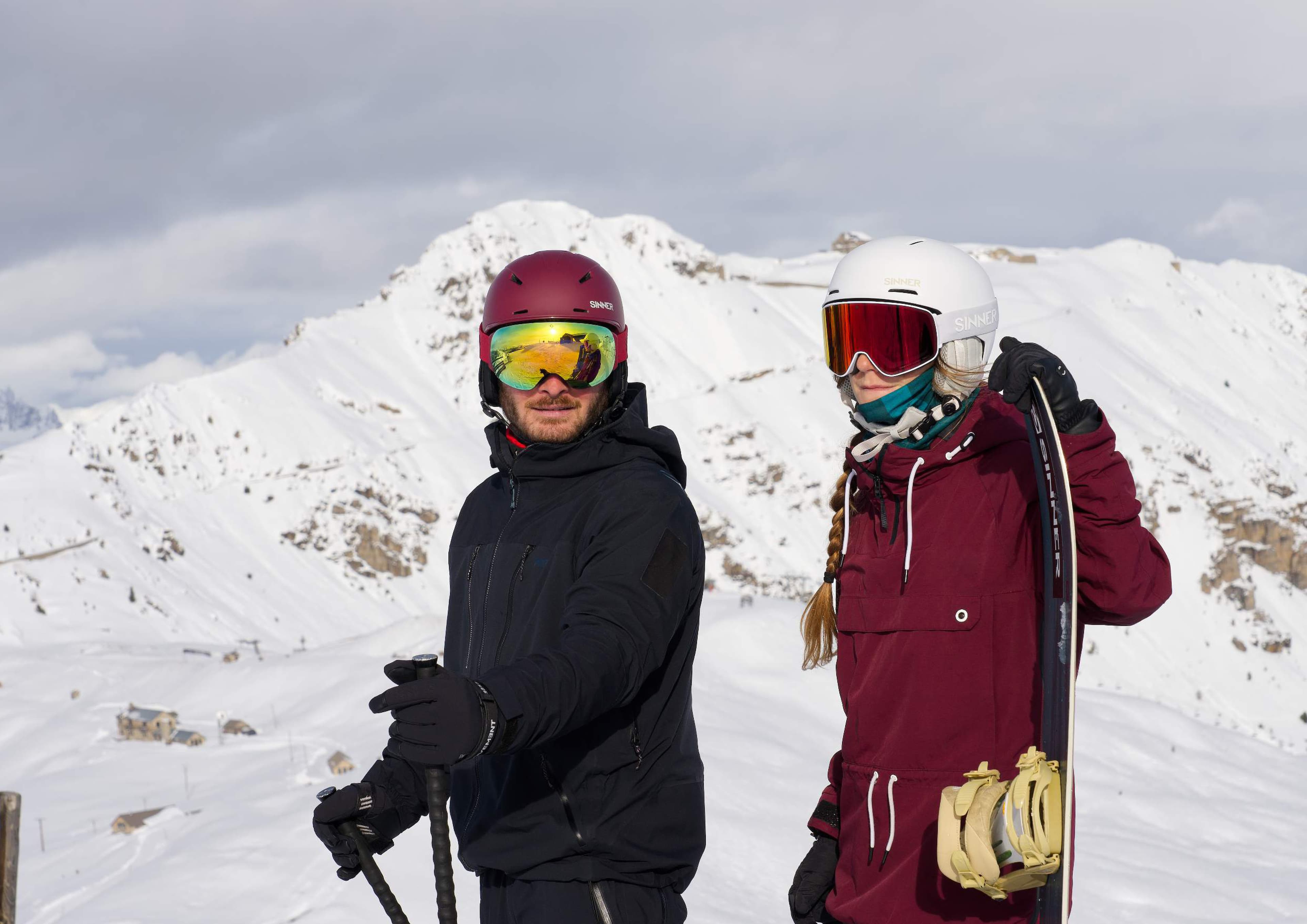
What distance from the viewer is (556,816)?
2.99 meters

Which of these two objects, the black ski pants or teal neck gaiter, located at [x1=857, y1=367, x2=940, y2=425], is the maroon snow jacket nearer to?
teal neck gaiter, located at [x1=857, y1=367, x2=940, y2=425]

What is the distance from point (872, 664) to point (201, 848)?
308 inches

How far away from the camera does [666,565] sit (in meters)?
2.94

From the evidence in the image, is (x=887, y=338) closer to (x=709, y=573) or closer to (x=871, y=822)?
(x=871, y=822)

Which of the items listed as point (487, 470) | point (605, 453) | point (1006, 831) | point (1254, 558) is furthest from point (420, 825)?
point (1254, 558)

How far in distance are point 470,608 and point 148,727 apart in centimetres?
1318

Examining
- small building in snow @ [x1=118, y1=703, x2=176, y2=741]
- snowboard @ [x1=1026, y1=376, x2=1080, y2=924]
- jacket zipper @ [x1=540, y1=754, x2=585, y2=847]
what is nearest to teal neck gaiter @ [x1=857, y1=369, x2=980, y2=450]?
snowboard @ [x1=1026, y1=376, x2=1080, y2=924]

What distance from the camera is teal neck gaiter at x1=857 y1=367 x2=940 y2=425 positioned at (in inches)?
132

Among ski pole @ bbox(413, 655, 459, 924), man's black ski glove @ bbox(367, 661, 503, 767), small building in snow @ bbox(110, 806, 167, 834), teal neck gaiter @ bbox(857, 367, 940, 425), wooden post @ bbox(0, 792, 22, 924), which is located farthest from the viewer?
small building in snow @ bbox(110, 806, 167, 834)

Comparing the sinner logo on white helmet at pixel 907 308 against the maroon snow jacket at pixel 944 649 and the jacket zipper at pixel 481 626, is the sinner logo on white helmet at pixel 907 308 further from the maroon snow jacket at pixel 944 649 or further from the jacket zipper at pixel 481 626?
the jacket zipper at pixel 481 626

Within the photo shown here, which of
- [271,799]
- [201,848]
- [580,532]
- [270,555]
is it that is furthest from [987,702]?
[270,555]

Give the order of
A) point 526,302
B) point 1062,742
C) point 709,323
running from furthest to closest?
point 709,323
point 526,302
point 1062,742

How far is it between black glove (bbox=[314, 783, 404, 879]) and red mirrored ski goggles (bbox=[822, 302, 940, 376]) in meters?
1.85

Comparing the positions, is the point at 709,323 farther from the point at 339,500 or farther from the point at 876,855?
the point at 876,855
